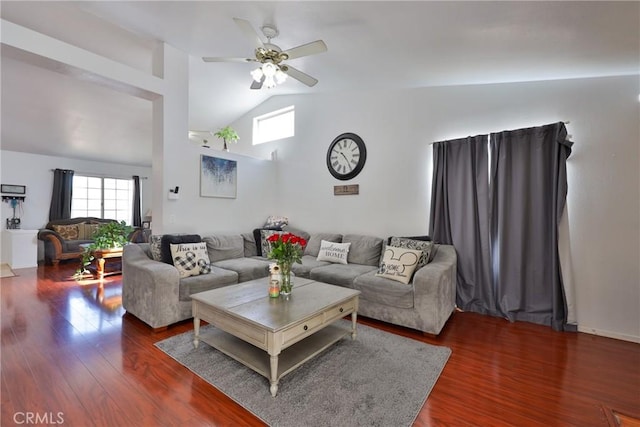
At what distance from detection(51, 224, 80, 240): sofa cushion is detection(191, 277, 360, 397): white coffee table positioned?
5.69m

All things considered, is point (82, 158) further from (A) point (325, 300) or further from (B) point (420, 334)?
(B) point (420, 334)

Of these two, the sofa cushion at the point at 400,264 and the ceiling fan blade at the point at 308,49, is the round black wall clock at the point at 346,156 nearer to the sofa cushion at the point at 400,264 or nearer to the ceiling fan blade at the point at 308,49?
the sofa cushion at the point at 400,264

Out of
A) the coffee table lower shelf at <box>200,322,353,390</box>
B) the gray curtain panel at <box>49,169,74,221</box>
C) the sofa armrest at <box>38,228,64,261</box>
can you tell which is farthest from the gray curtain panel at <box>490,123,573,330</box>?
the gray curtain panel at <box>49,169,74,221</box>

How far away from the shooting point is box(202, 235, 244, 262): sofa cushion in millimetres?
3914

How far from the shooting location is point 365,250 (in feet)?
12.8

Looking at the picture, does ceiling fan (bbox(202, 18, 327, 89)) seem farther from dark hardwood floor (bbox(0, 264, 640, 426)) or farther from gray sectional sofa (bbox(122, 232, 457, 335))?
dark hardwood floor (bbox(0, 264, 640, 426))

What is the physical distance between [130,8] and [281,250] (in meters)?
2.93

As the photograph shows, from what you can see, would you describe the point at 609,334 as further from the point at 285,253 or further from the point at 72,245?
the point at 72,245

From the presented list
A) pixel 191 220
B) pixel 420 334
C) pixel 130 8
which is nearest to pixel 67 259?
pixel 191 220

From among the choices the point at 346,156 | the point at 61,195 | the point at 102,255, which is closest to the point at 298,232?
the point at 346,156

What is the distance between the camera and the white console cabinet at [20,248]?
533 cm

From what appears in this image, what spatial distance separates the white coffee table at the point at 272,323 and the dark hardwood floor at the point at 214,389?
308mm

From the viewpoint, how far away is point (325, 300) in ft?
7.50

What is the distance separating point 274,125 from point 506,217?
4317mm
